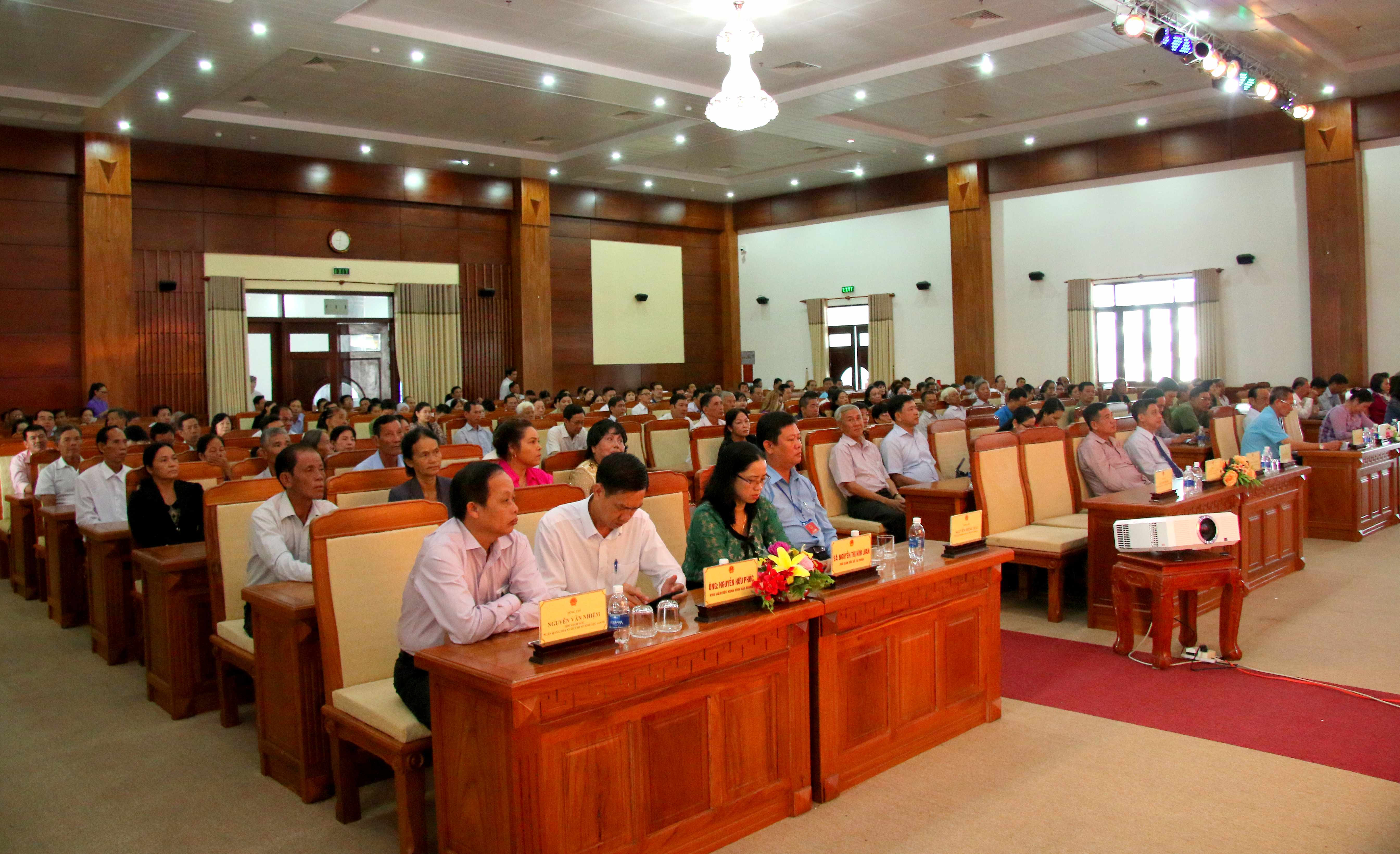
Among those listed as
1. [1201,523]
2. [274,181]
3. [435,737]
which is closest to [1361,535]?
[1201,523]

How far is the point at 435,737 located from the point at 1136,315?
16.2 metres

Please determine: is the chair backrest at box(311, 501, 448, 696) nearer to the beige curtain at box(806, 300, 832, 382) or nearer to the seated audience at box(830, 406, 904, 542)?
the seated audience at box(830, 406, 904, 542)

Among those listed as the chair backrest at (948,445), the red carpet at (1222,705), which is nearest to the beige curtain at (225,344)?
the chair backrest at (948,445)

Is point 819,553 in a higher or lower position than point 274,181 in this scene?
lower

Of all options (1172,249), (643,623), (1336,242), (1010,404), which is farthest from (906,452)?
(1172,249)

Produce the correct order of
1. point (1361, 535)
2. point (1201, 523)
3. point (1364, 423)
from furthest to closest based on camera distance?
point (1364, 423) → point (1361, 535) → point (1201, 523)

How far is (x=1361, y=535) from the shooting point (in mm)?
7309

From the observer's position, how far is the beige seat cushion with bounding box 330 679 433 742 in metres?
2.73

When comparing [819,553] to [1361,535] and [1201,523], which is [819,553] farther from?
[1361,535]

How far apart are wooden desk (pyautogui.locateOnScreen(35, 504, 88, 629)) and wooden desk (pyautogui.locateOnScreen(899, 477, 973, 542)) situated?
4.80 metres

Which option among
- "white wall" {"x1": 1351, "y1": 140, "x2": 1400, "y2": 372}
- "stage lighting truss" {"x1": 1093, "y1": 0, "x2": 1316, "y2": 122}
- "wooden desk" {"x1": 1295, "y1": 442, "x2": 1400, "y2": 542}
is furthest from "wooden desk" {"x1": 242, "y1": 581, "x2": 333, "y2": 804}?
"white wall" {"x1": 1351, "y1": 140, "x2": 1400, "y2": 372}

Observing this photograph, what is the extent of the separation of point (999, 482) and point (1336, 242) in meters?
10.5

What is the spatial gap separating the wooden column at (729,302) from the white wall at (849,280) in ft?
2.24

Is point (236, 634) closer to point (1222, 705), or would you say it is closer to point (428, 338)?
point (1222, 705)
